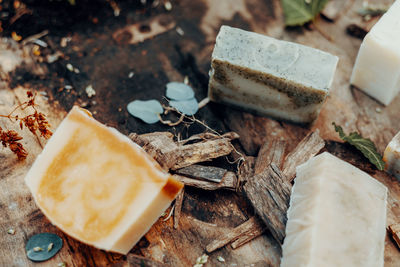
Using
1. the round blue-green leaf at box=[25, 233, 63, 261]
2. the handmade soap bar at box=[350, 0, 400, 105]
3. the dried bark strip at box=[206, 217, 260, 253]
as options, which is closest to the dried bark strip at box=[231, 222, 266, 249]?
the dried bark strip at box=[206, 217, 260, 253]

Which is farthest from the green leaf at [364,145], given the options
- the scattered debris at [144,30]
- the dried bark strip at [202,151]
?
the scattered debris at [144,30]

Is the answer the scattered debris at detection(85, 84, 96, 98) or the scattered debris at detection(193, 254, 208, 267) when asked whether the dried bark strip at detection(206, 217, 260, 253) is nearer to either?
the scattered debris at detection(193, 254, 208, 267)

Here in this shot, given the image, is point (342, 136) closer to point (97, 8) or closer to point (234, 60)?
point (234, 60)

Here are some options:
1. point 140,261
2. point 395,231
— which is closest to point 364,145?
point 395,231

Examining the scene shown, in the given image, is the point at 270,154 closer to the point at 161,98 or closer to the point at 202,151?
the point at 202,151

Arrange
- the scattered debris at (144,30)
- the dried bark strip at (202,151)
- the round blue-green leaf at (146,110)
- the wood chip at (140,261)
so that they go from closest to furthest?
the wood chip at (140,261)
the dried bark strip at (202,151)
the round blue-green leaf at (146,110)
the scattered debris at (144,30)

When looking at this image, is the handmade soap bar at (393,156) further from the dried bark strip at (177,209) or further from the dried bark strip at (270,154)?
the dried bark strip at (177,209)

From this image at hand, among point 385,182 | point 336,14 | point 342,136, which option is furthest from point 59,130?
point 336,14

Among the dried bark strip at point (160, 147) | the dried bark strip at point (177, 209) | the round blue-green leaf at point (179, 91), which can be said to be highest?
the round blue-green leaf at point (179, 91)
